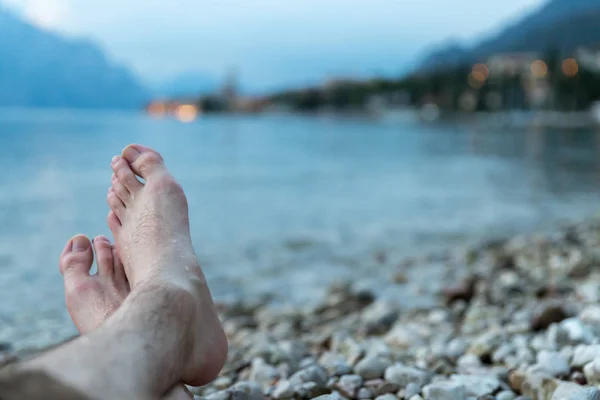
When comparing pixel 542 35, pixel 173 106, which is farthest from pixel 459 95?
pixel 542 35

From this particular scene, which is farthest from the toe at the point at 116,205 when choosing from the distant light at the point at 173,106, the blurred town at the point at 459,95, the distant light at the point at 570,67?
the distant light at the point at 173,106

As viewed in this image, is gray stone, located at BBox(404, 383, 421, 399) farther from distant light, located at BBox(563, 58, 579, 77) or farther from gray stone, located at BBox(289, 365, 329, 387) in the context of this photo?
distant light, located at BBox(563, 58, 579, 77)

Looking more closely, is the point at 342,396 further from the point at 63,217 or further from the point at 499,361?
the point at 63,217

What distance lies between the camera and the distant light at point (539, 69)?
5725 cm

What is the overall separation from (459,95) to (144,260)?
62.9m

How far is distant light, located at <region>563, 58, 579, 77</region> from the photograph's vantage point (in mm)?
54156

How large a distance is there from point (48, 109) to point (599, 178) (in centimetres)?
7520

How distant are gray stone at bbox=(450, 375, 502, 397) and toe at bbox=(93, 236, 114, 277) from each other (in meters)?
0.94

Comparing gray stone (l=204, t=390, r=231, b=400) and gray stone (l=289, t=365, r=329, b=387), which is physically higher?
gray stone (l=204, t=390, r=231, b=400)

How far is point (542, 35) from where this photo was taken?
3839 inches

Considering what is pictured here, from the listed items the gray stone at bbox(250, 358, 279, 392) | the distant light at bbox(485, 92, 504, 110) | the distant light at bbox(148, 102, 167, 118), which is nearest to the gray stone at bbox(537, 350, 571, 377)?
the gray stone at bbox(250, 358, 279, 392)

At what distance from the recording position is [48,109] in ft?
245

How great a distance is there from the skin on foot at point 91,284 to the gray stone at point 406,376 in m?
0.69

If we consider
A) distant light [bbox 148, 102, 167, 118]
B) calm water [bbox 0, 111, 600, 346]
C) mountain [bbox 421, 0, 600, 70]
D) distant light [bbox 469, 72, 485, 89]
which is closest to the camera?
calm water [bbox 0, 111, 600, 346]
